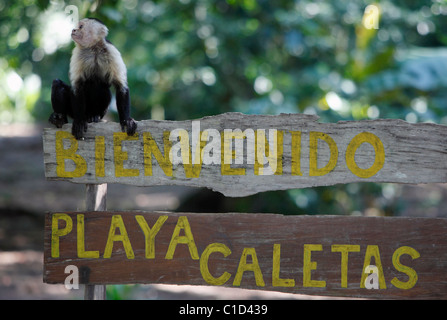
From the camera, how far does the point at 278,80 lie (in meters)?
5.35

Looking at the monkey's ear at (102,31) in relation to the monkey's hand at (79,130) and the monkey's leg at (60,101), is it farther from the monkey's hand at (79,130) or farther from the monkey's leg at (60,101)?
the monkey's hand at (79,130)

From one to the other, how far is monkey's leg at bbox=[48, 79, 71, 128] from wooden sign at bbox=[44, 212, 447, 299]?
769 mm

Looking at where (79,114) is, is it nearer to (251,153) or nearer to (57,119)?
(57,119)

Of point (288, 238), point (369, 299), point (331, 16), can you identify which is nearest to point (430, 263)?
point (369, 299)

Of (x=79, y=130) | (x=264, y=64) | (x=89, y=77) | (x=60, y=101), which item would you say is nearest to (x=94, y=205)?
(x=79, y=130)

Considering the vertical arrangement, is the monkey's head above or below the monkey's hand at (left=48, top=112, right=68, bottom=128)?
above

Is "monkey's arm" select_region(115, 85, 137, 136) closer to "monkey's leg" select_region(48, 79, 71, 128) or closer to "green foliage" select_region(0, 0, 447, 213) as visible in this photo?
"monkey's leg" select_region(48, 79, 71, 128)

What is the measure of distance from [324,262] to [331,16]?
16.1ft

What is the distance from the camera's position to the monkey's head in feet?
8.87

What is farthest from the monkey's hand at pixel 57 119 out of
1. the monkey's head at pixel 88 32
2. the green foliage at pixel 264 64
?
the green foliage at pixel 264 64

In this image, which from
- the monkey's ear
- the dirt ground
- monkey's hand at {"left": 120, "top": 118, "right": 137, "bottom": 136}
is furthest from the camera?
the dirt ground

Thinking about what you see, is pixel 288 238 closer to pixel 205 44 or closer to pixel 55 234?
pixel 55 234

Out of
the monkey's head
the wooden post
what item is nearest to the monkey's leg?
the monkey's head

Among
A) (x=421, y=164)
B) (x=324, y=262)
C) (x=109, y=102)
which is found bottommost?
(x=324, y=262)
